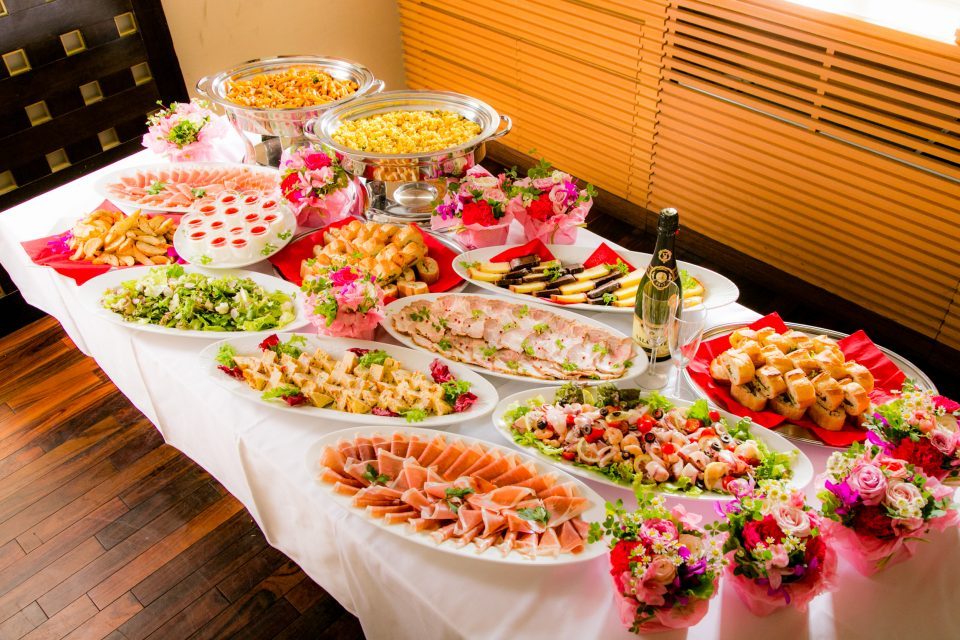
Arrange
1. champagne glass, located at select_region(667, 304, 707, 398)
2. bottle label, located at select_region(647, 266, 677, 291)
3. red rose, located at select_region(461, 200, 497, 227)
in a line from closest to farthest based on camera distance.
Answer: champagne glass, located at select_region(667, 304, 707, 398) → bottle label, located at select_region(647, 266, 677, 291) → red rose, located at select_region(461, 200, 497, 227)

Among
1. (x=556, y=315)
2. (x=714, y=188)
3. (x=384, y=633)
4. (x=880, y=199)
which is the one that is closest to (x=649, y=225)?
(x=714, y=188)

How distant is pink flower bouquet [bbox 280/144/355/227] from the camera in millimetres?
2861

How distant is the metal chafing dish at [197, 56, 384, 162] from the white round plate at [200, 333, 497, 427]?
112 centimetres

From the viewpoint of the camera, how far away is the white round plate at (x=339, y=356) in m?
2.08

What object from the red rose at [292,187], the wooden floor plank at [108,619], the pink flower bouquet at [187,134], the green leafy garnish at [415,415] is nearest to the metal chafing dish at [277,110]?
the pink flower bouquet at [187,134]

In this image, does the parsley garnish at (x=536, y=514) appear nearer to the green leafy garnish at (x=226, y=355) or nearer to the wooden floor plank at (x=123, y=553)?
the green leafy garnish at (x=226, y=355)

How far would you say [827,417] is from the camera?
196cm

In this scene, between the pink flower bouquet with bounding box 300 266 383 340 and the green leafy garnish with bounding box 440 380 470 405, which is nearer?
the green leafy garnish with bounding box 440 380 470 405

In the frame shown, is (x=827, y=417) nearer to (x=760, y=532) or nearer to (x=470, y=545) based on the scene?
(x=760, y=532)

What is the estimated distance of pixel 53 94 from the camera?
155 inches

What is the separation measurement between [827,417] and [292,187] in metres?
1.95

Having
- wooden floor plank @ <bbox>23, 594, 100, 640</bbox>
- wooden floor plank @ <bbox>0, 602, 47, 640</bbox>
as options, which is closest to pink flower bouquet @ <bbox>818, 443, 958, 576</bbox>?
wooden floor plank @ <bbox>23, 594, 100, 640</bbox>

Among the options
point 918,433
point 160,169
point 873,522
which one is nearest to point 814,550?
point 873,522

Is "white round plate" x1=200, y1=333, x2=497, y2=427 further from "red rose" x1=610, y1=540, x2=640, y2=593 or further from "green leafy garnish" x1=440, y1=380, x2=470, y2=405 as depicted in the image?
"red rose" x1=610, y1=540, x2=640, y2=593
